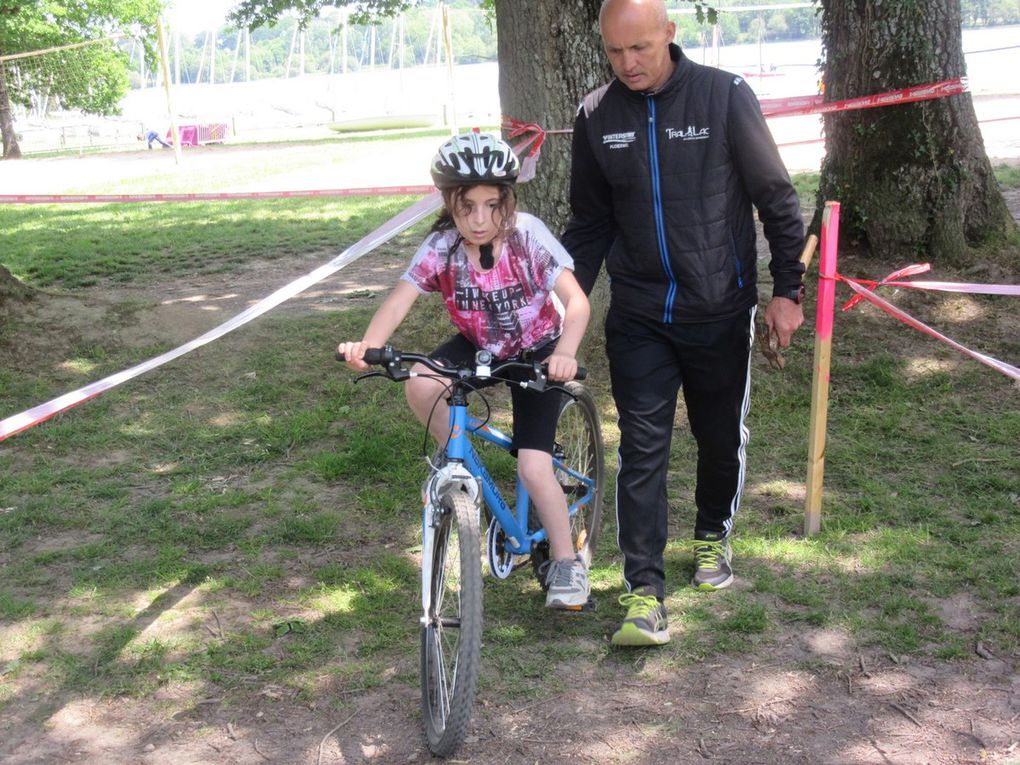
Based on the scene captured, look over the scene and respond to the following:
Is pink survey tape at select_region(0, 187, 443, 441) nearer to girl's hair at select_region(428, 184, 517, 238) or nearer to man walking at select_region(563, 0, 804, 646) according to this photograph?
girl's hair at select_region(428, 184, 517, 238)

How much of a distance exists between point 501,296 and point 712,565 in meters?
1.47

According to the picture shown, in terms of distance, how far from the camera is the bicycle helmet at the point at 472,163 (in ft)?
11.9

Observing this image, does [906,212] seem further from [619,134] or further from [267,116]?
[267,116]

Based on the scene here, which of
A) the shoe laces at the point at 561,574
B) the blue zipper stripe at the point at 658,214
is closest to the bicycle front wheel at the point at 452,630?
the shoe laces at the point at 561,574

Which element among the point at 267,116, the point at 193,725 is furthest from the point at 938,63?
the point at 267,116

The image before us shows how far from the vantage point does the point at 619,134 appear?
12.8ft

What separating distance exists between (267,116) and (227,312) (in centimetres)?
4992

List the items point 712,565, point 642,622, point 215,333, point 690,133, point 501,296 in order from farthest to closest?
point 215,333 < point 712,565 < point 642,622 < point 501,296 < point 690,133

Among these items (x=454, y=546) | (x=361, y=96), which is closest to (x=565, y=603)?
(x=454, y=546)

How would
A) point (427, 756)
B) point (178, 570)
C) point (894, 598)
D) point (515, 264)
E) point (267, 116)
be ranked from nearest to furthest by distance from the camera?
point (427, 756) → point (515, 264) → point (894, 598) → point (178, 570) → point (267, 116)

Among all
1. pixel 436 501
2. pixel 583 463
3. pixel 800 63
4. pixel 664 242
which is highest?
pixel 800 63

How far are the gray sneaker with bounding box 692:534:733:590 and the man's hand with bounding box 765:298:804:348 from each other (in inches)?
36.5

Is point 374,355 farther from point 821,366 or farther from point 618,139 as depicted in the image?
point 821,366

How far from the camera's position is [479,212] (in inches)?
146
